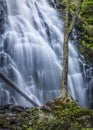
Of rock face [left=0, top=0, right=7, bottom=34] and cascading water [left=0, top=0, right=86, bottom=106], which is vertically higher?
rock face [left=0, top=0, right=7, bottom=34]

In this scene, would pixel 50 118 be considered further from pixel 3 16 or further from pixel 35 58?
pixel 3 16

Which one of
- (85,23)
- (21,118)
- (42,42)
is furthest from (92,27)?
(21,118)

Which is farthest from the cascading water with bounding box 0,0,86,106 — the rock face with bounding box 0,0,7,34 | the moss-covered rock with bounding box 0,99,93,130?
the moss-covered rock with bounding box 0,99,93,130

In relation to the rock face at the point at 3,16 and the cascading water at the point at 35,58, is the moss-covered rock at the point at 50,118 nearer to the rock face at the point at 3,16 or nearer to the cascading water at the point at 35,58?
the cascading water at the point at 35,58

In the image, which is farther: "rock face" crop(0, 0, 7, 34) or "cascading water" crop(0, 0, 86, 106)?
"rock face" crop(0, 0, 7, 34)

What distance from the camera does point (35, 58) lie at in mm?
16047

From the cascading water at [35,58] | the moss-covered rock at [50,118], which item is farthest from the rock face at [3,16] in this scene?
the moss-covered rock at [50,118]

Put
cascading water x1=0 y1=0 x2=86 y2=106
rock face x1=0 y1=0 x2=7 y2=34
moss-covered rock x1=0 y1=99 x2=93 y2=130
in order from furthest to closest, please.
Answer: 1. rock face x1=0 y1=0 x2=7 y2=34
2. cascading water x1=0 y1=0 x2=86 y2=106
3. moss-covered rock x1=0 y1=99 x2=93 y2=130

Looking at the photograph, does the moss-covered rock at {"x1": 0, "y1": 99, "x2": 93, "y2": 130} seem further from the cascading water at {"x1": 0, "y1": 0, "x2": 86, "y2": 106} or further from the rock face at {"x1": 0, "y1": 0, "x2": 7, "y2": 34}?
the rock face at {"x1": 0, "y1": 0, "x2": 7, "y2": 34}

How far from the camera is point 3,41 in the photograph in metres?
15.7

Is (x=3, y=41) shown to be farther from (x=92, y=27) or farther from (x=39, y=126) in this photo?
(x=39, y=126)

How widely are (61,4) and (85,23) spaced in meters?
2.19

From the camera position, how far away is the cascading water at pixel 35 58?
1453 cm

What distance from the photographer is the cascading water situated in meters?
14.5
